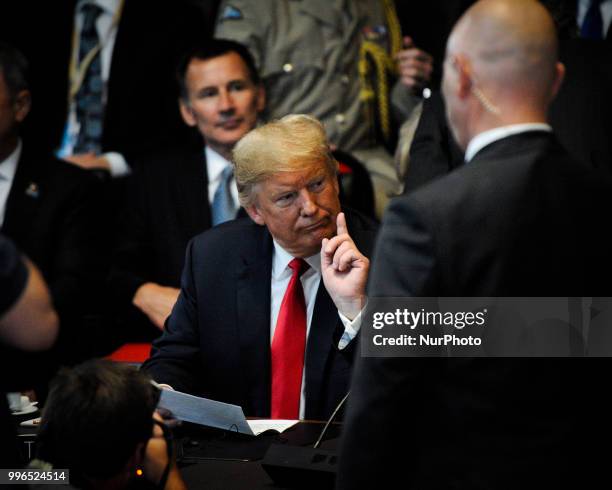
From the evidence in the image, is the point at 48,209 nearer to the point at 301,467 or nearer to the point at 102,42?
the point at 102,42

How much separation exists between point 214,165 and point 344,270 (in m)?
1.86

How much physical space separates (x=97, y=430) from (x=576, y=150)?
1805 mm

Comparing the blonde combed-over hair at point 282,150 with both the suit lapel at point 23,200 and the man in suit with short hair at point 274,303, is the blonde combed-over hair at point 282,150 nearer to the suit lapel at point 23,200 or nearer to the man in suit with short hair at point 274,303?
the man in suit with short hair at point 274,303

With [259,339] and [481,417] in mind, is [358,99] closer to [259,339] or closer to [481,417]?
[259,339]

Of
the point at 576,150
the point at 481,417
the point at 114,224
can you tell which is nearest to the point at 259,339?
the point at 576,150

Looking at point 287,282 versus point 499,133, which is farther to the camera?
point 287,282

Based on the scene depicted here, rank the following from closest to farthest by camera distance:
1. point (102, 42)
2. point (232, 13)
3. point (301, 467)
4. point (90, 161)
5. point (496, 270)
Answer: point (496, 270)
point (301, 467)
point (90, 161)
point (232, 13)
point (102, 42)

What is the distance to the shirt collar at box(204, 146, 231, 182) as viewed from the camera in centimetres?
455

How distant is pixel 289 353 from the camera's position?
3.09 metres

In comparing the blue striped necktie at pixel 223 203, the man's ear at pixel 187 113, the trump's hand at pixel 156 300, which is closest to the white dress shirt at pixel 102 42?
the man's ear at pixel 187 113

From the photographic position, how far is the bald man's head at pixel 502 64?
1.91 meters

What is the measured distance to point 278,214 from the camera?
3090 millimetres

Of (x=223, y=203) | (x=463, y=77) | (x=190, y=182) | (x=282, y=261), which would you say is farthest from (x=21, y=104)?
(x=463, y=77)

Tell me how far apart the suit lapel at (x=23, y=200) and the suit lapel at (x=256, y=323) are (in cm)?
143
